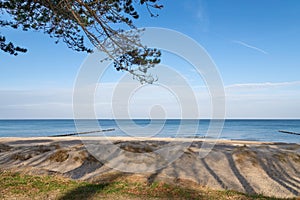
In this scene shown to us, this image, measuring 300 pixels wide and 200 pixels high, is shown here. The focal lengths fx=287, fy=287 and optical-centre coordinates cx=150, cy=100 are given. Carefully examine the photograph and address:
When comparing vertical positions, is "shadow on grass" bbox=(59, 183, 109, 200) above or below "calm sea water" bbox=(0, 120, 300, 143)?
above

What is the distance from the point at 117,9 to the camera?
778cm

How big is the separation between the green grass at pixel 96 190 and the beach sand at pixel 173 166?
2.07 feet

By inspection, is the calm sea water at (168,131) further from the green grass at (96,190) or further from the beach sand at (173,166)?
the green grass at (96,190)

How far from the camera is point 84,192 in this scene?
6.18 metres

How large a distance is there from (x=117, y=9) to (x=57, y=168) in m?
5.20

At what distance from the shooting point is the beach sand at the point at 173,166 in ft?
26.1

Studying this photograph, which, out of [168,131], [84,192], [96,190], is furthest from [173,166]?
[168,131]

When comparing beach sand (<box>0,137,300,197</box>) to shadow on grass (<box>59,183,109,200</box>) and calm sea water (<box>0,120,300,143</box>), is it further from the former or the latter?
calm sea water (<box>0,120,300,143</box>)

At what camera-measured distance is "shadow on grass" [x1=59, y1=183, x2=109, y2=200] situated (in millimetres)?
5793

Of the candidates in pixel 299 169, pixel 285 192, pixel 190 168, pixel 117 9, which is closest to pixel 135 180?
pixel 190 168

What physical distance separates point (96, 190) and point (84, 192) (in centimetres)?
30

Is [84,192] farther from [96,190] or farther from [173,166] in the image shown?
[173,166]

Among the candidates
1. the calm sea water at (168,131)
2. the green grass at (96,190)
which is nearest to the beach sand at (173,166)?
the green grass at (96,190)

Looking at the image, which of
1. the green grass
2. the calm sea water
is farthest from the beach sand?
the calm sea water
